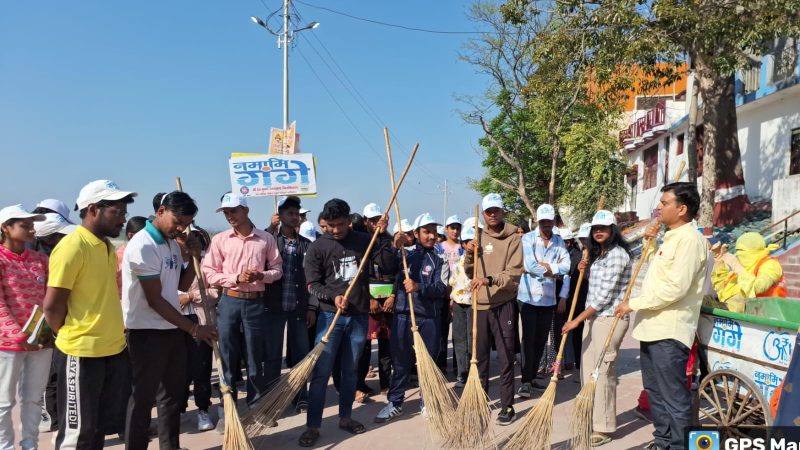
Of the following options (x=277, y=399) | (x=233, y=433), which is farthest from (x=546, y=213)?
(x=233, y=433)

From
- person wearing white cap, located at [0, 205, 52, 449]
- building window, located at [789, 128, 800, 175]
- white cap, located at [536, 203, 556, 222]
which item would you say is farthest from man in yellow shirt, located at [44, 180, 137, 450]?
building window, located at [789, 128, 800, 175]

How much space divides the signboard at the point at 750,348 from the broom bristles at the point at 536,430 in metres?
1.14

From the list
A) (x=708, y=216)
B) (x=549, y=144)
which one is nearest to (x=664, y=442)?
(x=708, y=216)

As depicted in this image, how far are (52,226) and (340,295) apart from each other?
2335 millimetres

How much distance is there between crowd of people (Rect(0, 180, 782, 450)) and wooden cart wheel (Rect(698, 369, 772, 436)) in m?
0.26

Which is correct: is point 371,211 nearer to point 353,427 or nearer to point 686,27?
point 353,427

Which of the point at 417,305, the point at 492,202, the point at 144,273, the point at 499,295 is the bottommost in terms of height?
the point at 417,305

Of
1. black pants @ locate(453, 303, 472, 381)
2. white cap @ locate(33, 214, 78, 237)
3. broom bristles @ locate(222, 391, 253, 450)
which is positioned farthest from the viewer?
black pants @ locate(453, 303, 472, 381)

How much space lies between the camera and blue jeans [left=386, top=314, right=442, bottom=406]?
4.97 meters

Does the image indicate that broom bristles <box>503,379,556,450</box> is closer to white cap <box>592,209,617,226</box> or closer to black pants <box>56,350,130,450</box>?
white cap <box>592,209,617,226</box>

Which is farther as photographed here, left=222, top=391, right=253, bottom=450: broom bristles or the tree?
the tree

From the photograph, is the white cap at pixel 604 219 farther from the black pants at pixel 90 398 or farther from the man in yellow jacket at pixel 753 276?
the black pants at pixel 90 398

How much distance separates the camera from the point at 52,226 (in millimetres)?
4355

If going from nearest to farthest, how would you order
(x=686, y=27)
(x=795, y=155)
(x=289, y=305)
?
1. (x=289, y=305)
2. (x=686, y=27)
3. (x=795, y=155)
